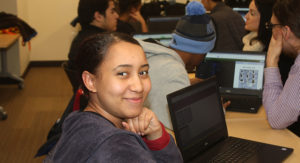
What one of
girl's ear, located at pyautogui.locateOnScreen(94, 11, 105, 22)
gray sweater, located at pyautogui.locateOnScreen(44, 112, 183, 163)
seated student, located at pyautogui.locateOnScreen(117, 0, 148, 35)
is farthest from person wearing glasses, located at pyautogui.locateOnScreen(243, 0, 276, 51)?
gray sweater, located at pyautogui.locateOnScreen(44, 112, 183, 163)

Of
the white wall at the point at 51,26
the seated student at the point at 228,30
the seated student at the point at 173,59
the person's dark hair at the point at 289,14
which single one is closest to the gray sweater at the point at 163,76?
the seated student at the point at 173,59

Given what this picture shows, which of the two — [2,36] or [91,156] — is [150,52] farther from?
[2,36]

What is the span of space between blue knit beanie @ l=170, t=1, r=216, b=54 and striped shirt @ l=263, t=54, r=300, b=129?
38 cm

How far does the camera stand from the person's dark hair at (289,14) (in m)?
2.01

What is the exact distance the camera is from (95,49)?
47.5 inches

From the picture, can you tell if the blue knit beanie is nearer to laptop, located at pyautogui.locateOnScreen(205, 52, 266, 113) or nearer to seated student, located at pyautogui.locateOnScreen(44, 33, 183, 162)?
laptop, located at pyautogui.locateOnScreen(205, 52, 266, 113)

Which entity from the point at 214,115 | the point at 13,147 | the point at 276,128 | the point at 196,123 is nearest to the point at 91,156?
the point at 196,123

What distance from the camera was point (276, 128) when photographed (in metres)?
2.12

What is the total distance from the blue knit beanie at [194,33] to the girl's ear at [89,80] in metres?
1.10

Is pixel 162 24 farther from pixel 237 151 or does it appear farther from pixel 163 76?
pixel 237 151

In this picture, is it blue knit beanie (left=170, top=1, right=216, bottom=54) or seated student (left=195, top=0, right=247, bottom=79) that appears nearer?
blue knit beanie (left=170, top=1, right=216, bottom=54)

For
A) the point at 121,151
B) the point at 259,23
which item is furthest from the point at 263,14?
the point at 121,151

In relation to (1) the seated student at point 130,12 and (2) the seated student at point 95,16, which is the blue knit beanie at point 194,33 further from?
(1) the seated student at point 130,12

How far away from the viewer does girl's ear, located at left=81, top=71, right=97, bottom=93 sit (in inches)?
48.3
